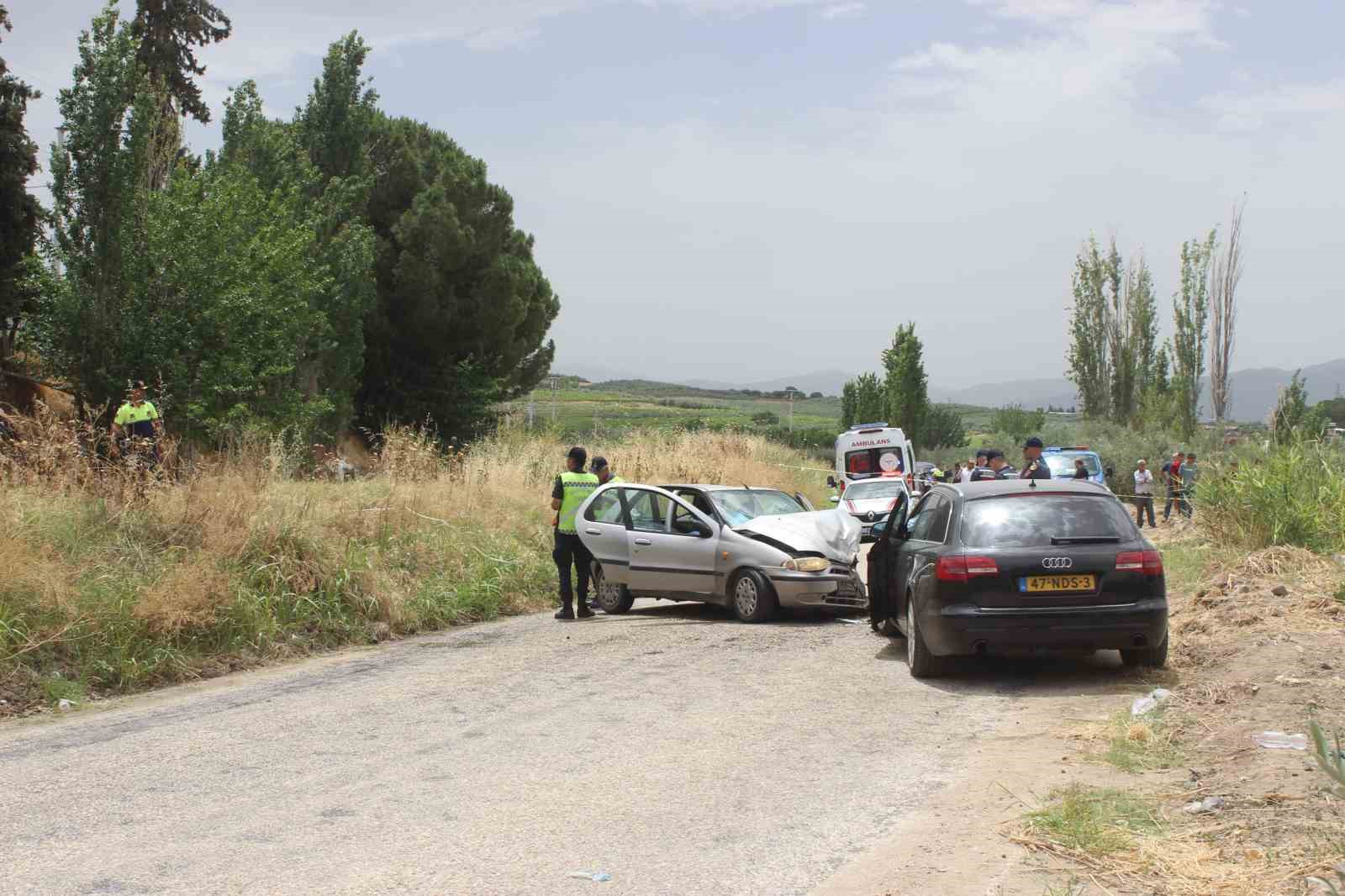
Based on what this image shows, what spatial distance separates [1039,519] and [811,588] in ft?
14.4

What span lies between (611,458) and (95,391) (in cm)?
1097

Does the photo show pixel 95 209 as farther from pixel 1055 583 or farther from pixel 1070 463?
pixel 1070 463

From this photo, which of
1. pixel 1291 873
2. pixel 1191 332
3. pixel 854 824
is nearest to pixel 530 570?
pixel 854 824

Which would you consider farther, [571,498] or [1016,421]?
[1016,421]

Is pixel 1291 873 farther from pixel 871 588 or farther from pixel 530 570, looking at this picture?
pixel 530 570

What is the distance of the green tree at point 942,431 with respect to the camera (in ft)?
259

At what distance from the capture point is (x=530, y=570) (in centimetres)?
1711

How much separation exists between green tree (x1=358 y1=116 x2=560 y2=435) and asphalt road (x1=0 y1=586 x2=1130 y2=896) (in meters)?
24.4

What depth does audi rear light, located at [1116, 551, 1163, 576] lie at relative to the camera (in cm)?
959

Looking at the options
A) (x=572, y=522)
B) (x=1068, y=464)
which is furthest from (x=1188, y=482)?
(x=1068, y=464)

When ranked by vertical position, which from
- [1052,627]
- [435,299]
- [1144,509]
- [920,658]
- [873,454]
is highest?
[435,299]

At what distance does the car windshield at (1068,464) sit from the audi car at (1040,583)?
64.1ft

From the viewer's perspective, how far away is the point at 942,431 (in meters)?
79.7

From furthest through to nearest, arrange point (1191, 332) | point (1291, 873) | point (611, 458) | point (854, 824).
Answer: point (1191, 332)
point (611, 458)
point (854, 824)
point (1291, 873)
